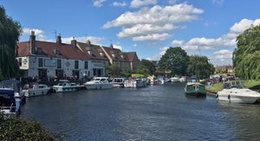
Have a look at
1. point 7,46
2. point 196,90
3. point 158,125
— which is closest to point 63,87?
point 196,90

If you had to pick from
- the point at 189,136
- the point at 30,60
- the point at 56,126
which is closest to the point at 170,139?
the point at 189,136

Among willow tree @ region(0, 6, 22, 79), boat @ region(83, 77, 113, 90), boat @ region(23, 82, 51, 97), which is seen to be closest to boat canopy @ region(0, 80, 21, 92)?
willow tree @ region(0, 6, 22, 79)

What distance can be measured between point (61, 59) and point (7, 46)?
149 ft

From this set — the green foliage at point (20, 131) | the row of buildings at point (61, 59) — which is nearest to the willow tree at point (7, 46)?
the green foliage at point (20, 131)

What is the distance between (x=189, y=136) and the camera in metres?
20.3

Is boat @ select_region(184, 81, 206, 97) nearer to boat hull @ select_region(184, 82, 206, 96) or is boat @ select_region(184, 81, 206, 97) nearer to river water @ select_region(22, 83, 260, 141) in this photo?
boat hull @ select_region(184, 82, 206, 96)

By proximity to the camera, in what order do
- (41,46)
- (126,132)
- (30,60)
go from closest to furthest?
(126,132), (30,60), (41,46)

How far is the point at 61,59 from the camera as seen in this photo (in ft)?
271

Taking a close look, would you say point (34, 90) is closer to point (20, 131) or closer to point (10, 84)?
point (10, 84)

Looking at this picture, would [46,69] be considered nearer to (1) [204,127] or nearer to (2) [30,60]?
(2) [30,60]

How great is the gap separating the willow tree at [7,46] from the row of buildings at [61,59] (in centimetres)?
3051

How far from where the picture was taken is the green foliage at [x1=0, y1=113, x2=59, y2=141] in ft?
31.2

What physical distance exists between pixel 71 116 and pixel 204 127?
11.8 metres

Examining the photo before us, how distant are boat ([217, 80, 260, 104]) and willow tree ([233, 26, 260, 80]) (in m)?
1.68
